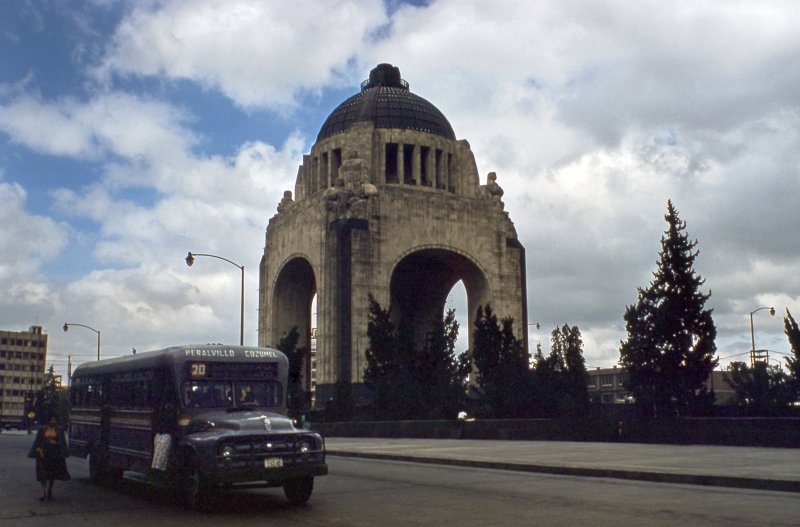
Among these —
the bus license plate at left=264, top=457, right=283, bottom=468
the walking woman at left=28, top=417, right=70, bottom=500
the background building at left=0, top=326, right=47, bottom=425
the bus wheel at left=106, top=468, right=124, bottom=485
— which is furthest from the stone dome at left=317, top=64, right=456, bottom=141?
the background building at left=0, top=326, right=47, bottom=425

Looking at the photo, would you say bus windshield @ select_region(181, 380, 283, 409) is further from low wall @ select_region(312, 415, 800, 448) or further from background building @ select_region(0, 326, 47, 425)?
background building @ select_region(0, 326, 47, 425)

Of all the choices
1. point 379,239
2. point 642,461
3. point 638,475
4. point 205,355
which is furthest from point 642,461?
point 379,239

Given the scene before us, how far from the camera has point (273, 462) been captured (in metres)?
12.6

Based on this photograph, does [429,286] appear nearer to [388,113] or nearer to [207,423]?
[388,113]

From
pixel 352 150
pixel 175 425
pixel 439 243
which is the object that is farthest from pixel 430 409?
pixel 175 425

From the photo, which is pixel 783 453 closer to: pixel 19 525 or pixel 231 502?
pixel 231 502

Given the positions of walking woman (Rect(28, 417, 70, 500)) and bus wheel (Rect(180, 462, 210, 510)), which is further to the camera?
walking woman (Rect(28, 417, 70, 500))

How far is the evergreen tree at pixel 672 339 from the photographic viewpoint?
4019cm

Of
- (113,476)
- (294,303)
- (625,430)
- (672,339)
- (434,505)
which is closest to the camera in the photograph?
(434,505)

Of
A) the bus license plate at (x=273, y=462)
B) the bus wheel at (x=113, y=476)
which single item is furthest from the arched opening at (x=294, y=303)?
the bus license plate at (x=273, y=462)

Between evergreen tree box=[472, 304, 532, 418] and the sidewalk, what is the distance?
499 inches

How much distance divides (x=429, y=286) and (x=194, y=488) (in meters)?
63.9

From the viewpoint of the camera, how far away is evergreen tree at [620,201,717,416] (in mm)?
40188

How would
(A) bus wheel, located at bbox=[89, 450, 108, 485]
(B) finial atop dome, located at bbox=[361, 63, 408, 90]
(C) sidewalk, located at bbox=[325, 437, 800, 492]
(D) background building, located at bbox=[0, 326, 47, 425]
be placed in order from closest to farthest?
(C) sidewalk, located at bbox=[325, 437, 800, 492], (A) bus wheel, located at bbox=[89, 450, 108, 485], (B) finial atop dome, located at bbox=[361, 63, 408, 90], (D) background building, located at bbox=[0, 326, 47, 425]
